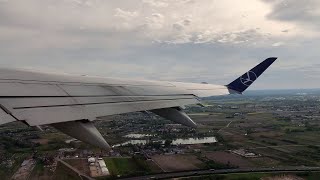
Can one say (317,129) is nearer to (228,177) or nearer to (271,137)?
(271,137)

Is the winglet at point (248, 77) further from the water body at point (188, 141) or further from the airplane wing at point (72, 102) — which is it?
the water body at point (188, 141)

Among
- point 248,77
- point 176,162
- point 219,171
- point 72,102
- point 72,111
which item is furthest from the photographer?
point 176,162

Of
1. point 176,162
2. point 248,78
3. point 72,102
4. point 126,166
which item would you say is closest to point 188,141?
point 176,162

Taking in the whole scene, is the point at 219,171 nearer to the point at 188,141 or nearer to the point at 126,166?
the point at 126,166

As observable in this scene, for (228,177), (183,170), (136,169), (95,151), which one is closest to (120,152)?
(95,151)

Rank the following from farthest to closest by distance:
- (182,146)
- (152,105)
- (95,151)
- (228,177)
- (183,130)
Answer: (183,130), (182,146), (95,151), (228,177), (152,105)

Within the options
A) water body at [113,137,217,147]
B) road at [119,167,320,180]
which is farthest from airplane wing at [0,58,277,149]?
water body at [113,137,217,147]

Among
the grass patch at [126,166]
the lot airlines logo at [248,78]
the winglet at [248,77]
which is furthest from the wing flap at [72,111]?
the grass patch at [126,166]
